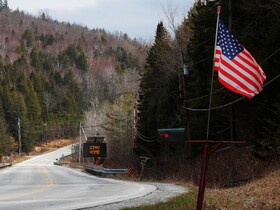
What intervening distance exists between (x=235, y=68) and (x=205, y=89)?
18794 mm

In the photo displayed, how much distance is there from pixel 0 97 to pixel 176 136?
133347 millimetres

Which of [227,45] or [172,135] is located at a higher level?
[227,45]

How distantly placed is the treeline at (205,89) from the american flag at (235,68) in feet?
25.4

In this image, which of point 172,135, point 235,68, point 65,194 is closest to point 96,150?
point 65,194

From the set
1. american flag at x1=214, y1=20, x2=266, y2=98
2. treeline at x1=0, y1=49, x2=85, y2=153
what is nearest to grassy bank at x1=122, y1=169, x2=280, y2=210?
american flag at x1=214, y1=20, x2=266, y2=98

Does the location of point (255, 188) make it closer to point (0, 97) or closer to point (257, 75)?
point (257, 75)

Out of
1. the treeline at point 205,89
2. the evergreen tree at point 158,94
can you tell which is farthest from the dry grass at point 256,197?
the evergreen tree at point 158,94

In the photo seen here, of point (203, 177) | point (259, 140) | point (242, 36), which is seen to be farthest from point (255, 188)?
point (242, 36)

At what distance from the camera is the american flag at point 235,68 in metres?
9.51

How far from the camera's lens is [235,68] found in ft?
31.1

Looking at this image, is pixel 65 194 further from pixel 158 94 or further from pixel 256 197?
pixel 158 94

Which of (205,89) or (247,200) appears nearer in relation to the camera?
(247,200)

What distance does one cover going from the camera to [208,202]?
486 inches

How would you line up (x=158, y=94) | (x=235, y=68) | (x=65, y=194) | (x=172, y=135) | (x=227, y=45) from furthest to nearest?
(x=158, y=94) → (x=65, y=194) → (x=227, y=45) → (x=235, y=68) → (x=172, y=135)
